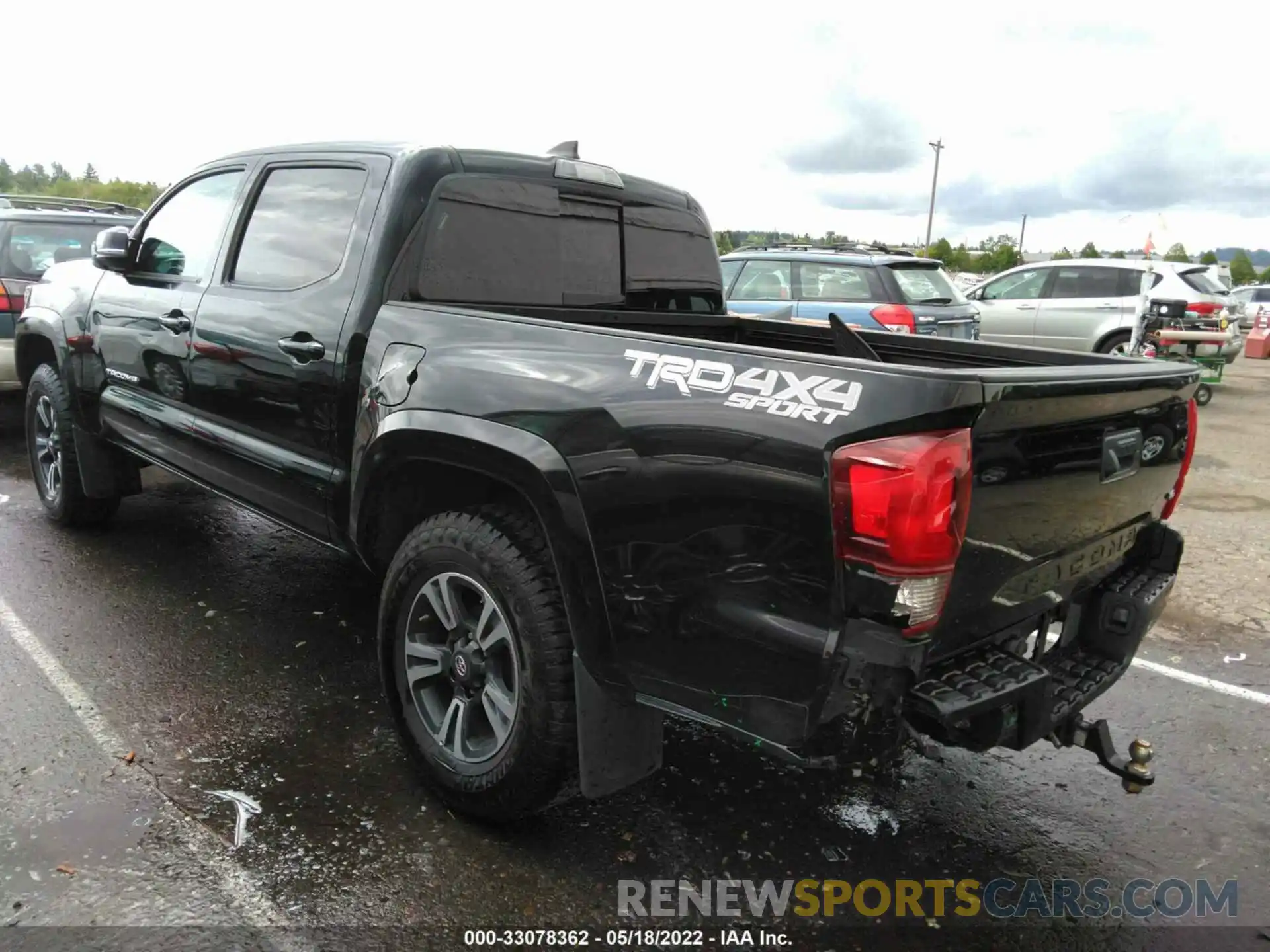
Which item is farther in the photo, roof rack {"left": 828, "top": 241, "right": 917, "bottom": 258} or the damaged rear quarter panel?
roof rack {"left": 828, "top": 241, "right": 917, "bottom": 258}

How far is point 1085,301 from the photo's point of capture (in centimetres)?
1318

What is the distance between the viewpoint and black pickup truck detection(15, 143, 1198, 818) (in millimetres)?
1944

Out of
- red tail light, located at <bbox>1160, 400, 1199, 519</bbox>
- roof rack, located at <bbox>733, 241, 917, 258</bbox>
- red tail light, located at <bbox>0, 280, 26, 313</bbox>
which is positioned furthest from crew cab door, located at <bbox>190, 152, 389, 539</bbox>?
roof rack, located at <bbox>733, 241, 917, 258</bbox>

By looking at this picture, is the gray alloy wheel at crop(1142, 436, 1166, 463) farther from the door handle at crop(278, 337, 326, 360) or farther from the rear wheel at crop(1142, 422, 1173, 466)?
the door handle at crop(278, 337, 326, 360)

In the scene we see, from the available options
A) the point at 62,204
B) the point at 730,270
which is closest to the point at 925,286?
the point at 730,270

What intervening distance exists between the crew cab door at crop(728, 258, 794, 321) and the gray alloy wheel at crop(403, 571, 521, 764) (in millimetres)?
7243

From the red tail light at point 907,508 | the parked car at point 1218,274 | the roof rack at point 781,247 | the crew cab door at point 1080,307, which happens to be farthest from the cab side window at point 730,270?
the red tail light at point 907,508

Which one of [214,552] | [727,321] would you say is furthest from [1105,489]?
[214,552]

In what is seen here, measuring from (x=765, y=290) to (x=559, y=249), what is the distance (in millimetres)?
6667

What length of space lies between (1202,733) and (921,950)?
6.04 ft

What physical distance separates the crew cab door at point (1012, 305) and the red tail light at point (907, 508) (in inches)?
494

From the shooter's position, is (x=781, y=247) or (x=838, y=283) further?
(x=781, y=247)

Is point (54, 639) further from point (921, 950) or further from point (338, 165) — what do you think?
point (921, 950)

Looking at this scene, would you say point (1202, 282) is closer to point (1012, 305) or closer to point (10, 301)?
point (1012, 305)
